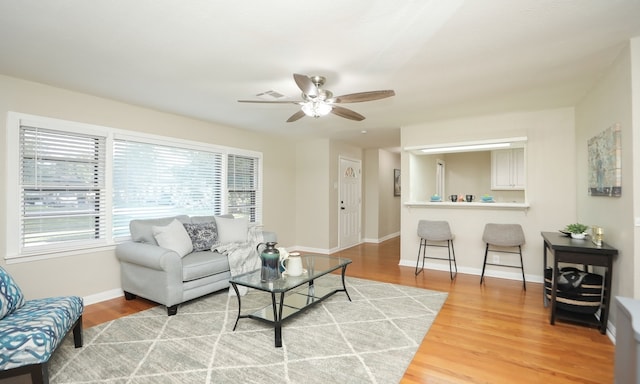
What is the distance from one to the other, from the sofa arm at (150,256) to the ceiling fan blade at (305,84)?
6.82 feet

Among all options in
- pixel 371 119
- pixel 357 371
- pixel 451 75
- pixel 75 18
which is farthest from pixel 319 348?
pixel 371 119

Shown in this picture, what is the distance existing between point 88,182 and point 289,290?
2.62m

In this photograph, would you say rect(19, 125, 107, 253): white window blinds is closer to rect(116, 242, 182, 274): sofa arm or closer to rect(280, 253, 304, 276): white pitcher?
rect(116, 242, 182, 274): sofa arm

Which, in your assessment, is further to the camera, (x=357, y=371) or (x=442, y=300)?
(x=442, y=300)

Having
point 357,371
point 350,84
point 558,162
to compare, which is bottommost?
point 357,371

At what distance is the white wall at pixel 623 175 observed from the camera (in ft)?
7.45

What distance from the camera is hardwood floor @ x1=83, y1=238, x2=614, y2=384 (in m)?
2.06

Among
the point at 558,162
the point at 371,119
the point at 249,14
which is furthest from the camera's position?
the point at 371,119

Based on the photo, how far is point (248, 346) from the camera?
2.42 m

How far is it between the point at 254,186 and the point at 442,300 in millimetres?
→ 3685

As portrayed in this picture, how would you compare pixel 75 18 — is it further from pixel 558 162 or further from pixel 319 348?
pixel 558 162

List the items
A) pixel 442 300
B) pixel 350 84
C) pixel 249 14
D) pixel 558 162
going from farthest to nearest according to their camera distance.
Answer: pixel 558 162 < pixel 442 300 < pixel 350 84 < pixel 249 14

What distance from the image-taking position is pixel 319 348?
2385 millimetres

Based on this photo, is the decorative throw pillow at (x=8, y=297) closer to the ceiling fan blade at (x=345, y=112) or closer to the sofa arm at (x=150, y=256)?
the sofa arm at (x=150, y=256)
